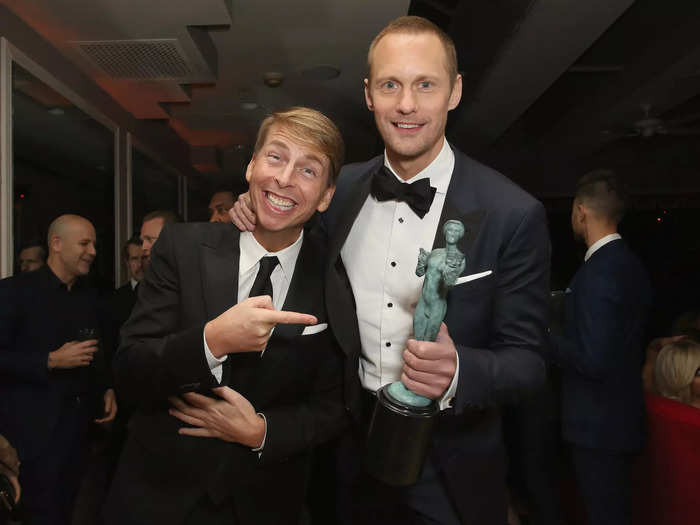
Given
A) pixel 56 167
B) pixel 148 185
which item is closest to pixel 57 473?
pixel 56 167

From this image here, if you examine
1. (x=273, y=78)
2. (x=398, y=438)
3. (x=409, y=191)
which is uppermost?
(x=273, y=78)

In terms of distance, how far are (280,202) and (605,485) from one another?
2137 mm

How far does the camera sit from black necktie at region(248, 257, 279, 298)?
136cm

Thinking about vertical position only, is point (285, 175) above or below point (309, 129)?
below

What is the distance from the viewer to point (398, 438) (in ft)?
3.74

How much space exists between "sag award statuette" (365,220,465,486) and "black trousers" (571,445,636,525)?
5.75 ft

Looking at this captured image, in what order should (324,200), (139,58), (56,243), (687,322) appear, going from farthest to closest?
(139,58), (687,322), (56,243), (324,200)

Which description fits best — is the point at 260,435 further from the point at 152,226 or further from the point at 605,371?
the point at 152,226

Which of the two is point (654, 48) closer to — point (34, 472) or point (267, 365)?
point (267, 365)

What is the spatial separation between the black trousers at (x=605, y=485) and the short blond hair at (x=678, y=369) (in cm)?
46

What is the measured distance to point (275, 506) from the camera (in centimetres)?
141

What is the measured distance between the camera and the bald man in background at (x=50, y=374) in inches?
113

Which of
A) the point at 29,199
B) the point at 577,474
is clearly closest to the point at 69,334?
the point at 29,199

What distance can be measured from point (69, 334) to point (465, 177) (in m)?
2.69
